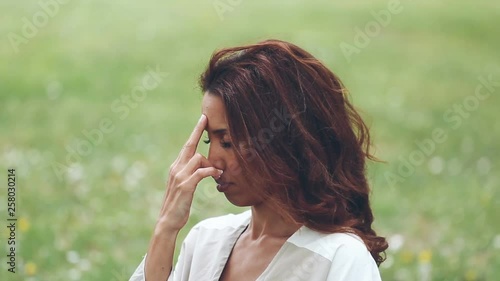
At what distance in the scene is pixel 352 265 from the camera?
2.20 metres

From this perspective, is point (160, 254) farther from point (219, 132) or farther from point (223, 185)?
point (219, 132)

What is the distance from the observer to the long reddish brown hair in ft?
7.50

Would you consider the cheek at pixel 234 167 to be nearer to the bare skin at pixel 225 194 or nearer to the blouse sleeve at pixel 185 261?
the bare skin at pixel 225 194

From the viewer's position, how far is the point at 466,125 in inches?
204

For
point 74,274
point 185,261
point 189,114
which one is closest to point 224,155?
point 185,261

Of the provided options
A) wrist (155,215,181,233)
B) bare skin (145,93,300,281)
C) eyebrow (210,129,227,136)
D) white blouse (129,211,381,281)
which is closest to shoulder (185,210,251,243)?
white blouse (129,211,381,281)

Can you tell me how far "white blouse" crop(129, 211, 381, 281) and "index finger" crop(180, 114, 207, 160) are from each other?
0.99 feet

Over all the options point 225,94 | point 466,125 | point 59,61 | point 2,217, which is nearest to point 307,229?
point 225,94

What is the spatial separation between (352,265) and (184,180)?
18.4 inches

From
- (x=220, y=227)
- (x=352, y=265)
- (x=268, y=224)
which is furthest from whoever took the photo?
(x=220, y=227)

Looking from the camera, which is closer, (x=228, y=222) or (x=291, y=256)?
(x=291, y=256)

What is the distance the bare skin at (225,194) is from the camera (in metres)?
2.33

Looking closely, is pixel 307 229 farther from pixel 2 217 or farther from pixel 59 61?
pixel 59 61

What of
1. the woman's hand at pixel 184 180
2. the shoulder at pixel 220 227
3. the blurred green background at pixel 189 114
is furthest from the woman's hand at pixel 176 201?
the blurred green background at pixel 189 114
